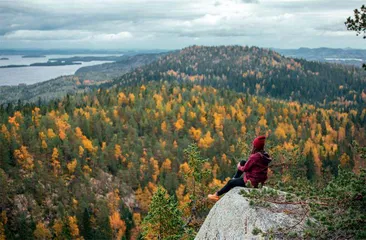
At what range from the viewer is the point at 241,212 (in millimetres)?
13570

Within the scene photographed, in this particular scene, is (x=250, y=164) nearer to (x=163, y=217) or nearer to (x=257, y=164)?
(x=257, y=164)

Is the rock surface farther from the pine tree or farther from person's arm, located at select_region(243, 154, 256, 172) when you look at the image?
the pine tree

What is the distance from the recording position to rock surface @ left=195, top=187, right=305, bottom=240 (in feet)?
40.3

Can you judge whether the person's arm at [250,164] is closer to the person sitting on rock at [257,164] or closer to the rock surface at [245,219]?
the person sitting on rock at [257,164]

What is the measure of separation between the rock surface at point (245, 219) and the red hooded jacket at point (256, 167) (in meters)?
0.92

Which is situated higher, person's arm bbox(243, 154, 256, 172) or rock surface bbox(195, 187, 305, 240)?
person's arm bbox(243, 154, 256, 172)

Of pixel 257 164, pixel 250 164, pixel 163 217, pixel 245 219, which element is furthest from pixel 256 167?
pixel 163 217

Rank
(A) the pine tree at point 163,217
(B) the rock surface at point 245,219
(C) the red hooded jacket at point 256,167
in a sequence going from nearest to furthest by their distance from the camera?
(B) the rock surface at point 245,219, (C) the red hooded jacket at point 256,167, (A) the pine tree at point 163,217

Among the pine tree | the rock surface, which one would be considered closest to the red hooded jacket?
the rock surface

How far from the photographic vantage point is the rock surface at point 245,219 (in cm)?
1227

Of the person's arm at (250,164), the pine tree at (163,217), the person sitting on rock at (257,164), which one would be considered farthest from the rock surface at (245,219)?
the pine tree at (163,217)

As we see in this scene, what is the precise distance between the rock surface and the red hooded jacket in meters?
0.92

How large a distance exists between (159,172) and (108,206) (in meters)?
26.5

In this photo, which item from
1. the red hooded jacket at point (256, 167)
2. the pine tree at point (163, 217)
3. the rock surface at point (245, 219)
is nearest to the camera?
the rock surface at point (245, 219)
